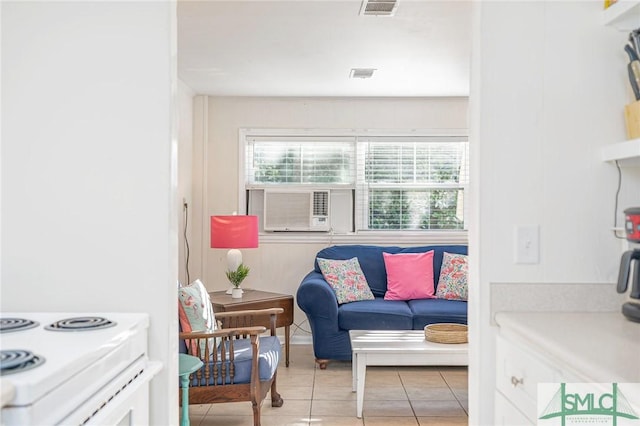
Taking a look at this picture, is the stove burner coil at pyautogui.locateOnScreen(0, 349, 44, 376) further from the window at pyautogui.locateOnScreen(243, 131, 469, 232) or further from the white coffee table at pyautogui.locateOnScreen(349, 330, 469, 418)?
the window at pyautogui.locateOnScreen(243, 131, 469, 232)

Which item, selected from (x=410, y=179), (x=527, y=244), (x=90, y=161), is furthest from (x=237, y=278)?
(x=527, y=244)

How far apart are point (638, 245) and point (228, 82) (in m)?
4.01

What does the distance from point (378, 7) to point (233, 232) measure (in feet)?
7.66

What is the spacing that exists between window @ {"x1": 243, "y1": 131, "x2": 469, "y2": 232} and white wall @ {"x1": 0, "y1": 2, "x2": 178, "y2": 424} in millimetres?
4072

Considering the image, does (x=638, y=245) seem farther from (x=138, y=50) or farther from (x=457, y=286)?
(x=457, y=286)

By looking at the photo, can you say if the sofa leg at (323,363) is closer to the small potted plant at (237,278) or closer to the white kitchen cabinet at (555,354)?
the small potted plant at (237,278)

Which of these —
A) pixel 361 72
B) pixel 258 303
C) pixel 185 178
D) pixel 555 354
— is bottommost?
pixel 258 303

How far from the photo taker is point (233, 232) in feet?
16.5

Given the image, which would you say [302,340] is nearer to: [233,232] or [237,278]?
[237,278]

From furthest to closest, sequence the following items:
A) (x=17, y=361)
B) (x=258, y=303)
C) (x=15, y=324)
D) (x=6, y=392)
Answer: (x=258, y=303) → (x=15, y=324) → (x=17, y=361) → (x=6, y=392)

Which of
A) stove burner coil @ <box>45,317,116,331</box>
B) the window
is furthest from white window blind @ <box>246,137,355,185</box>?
stove burner coil @ <box>45,317,116,331</box>

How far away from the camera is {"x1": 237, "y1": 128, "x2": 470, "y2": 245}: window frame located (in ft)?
19.5

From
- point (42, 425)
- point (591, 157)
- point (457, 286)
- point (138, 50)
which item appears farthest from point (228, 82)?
point (42, 425)

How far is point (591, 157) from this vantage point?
Result: 196 centimetres
